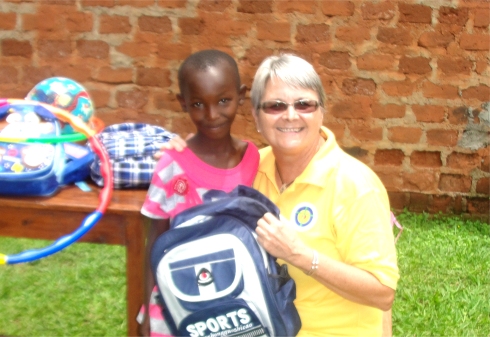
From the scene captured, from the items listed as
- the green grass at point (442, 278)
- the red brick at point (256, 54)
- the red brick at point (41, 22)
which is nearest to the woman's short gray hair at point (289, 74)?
the green grass at point (442, 278)

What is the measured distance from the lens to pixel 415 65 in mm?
3531

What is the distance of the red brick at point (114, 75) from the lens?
3688mm

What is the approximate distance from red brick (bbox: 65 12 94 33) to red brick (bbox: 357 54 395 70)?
1766 mm

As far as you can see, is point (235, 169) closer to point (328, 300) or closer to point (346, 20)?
point (328, 300)

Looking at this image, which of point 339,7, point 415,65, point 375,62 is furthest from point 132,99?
point 415,65

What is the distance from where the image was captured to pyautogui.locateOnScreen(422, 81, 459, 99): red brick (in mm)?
3559

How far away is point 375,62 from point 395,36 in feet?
0.65

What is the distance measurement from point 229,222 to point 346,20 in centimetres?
225

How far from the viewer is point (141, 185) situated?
205 cm

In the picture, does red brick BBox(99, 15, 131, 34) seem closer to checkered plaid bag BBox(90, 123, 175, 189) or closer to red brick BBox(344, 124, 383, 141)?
red brick BBox(344, 124, 383, 141)

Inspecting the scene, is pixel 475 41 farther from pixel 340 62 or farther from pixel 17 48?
pixel 17 48

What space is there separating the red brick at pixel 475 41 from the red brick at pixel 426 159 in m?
0.71

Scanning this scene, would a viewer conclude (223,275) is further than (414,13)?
No

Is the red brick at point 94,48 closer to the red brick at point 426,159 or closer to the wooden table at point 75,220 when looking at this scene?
the wooden table at point 75,220
